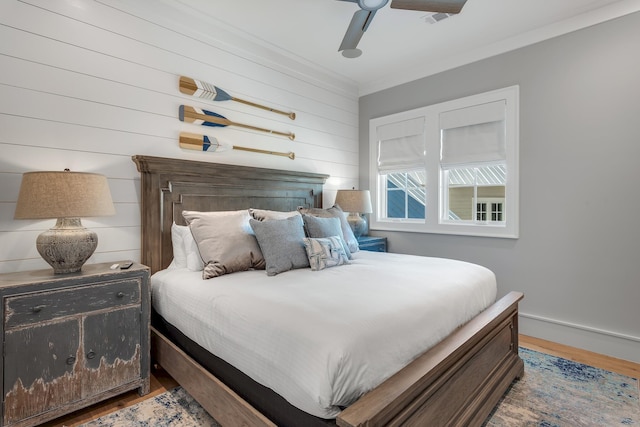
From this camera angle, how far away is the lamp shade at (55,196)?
1.82 metres

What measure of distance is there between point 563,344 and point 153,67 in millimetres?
4269

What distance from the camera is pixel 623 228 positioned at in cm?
265

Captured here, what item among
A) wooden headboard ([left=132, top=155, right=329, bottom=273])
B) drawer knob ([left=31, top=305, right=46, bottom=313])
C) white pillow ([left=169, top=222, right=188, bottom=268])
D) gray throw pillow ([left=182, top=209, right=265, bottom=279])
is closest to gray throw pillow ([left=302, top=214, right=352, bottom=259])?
gray throw pillow ([left=182, top=209, right=265, bottom=279])

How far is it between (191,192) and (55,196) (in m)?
1.04

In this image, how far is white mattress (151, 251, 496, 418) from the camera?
3.86ft

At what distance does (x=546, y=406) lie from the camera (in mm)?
1981

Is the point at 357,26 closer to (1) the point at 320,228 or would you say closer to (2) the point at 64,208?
(1) the point at 320,228

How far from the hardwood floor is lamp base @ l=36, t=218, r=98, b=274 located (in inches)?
33.7

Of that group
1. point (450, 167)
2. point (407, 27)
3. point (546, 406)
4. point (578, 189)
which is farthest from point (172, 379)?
point (578, 189)

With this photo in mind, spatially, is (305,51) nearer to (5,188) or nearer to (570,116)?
(570,116)

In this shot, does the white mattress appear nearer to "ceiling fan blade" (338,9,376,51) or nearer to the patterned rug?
the patterned rug

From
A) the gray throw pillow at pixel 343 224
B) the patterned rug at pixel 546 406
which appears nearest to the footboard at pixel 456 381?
the patterned rug at pixel 546 406

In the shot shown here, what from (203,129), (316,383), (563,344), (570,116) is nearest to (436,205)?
(570,116)

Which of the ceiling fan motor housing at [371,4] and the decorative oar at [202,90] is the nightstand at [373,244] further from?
the ceiling fan motor housing at [371,4]
